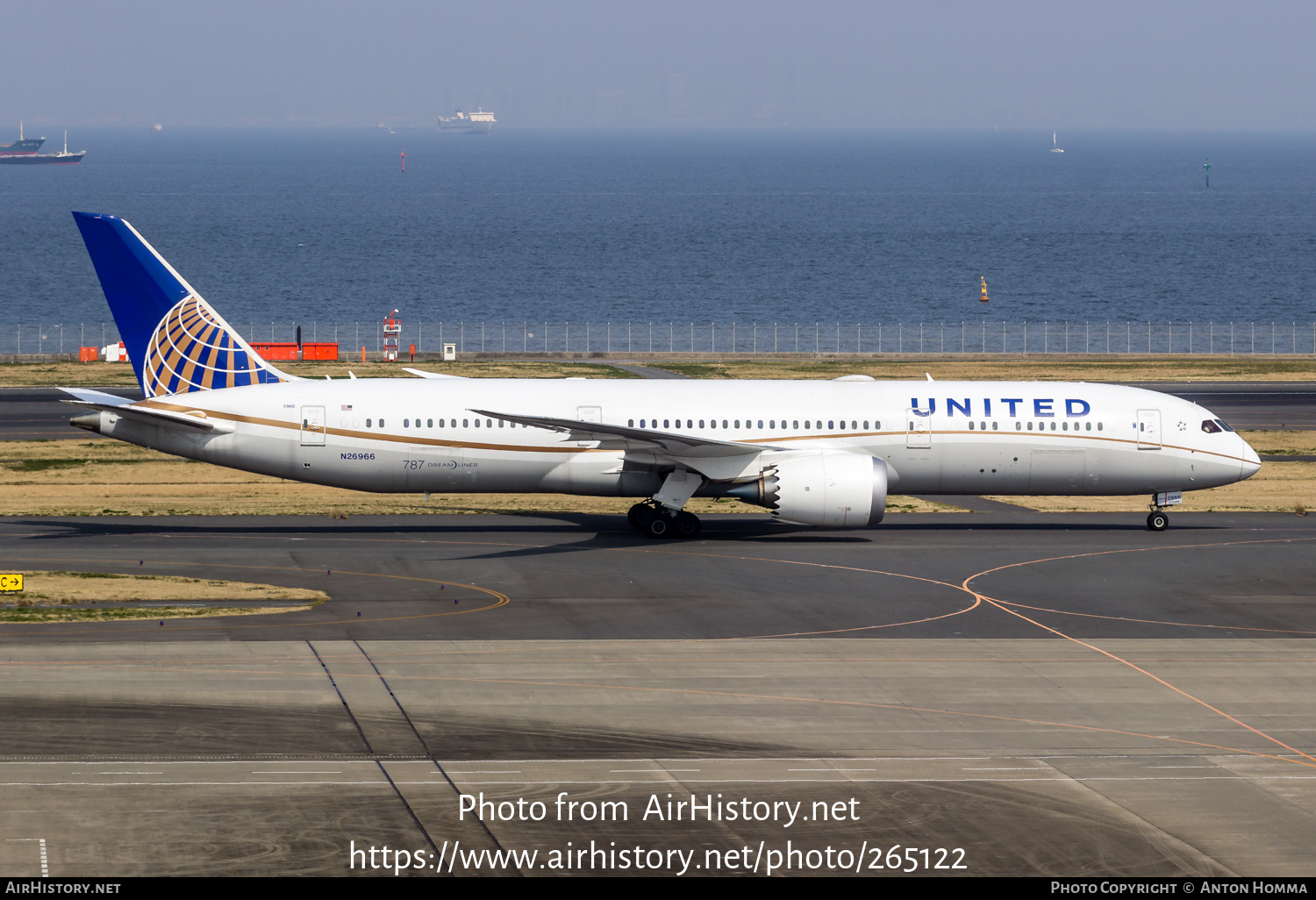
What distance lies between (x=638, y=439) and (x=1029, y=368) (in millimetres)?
51096

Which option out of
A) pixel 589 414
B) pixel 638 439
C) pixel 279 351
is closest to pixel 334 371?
pixel 279 351

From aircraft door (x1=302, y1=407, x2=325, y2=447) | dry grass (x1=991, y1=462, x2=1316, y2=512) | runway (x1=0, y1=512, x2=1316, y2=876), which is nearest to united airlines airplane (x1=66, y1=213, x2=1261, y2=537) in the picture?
aircraft door (x1=302, y1=407, x2=325, y2=447)

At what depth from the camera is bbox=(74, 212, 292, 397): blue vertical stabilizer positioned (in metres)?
45.4

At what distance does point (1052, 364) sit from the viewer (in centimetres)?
9231

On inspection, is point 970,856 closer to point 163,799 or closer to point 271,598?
point 163,799

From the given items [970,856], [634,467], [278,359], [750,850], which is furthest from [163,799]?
[278,359]

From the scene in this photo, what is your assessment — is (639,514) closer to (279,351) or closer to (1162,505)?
(1162,505)

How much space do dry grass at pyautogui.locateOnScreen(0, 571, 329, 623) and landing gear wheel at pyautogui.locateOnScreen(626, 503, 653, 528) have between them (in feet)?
39.9

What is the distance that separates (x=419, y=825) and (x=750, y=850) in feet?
16.2

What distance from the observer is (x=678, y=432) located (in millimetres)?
44812

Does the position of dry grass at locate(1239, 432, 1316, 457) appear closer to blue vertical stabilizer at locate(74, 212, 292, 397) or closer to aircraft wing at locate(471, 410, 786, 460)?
aircraft wing at locate(471, 410, 786, 460)

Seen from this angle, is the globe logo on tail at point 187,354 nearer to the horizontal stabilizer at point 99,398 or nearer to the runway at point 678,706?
the horizontal stabilizer at point 99,398
